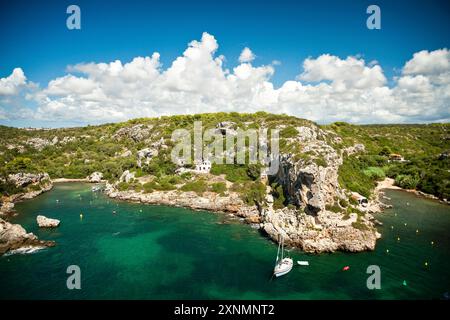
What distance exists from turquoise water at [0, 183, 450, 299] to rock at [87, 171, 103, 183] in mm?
33806

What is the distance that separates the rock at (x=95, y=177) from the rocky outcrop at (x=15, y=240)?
48.7 meters

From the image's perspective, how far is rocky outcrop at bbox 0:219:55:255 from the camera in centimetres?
3978

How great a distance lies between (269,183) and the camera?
63.3m

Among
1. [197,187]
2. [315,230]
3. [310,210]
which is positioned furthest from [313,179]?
[197,187]

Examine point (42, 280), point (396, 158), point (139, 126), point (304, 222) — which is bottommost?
point (42, 280)

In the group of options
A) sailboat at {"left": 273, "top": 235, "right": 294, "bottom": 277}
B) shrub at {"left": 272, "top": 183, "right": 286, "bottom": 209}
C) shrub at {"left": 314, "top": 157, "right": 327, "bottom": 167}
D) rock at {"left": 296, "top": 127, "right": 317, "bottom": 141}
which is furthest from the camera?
rock at {"left": 296, "top": 127, "right": 317, "bottom": 141}

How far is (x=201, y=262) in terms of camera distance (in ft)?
122

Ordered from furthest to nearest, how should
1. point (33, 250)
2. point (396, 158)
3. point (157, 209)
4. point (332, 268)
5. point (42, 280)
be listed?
point (396, 158), point (157, 209), point (33, 250), point (332, 268), point (42, 280)

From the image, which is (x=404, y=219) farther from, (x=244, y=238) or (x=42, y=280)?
(x=42, y=280)

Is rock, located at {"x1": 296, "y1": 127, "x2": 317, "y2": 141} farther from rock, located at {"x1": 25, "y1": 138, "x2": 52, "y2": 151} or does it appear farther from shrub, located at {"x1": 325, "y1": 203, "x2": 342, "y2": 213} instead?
rock, located at {"x1": 25, "y1": 138, "x2": 52, "y2": 151}

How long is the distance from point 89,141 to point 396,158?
4923 inches

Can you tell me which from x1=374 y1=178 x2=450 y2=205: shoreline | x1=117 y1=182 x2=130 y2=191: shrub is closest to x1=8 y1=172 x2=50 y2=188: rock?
x1=117 y1=182 x2=130 y2=191: shrub

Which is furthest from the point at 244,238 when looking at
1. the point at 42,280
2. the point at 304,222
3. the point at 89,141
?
the point at 89,141
